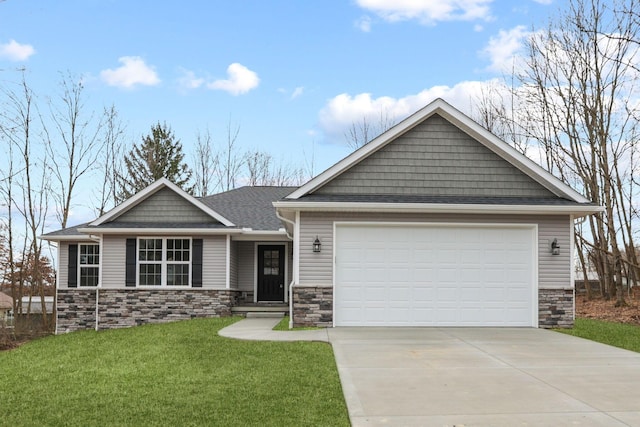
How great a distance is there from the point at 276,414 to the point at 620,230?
20.2 meters

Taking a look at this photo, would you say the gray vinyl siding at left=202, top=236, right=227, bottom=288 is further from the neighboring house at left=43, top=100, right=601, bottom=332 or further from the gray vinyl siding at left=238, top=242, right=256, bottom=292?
the neighboring house at left=43, top=100, right=601, bottom=332

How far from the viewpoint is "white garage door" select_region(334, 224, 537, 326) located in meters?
12.9

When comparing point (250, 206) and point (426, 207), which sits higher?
point (250, 206)

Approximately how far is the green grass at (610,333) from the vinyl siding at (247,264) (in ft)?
31.1

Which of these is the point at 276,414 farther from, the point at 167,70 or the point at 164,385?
the point at 167,70

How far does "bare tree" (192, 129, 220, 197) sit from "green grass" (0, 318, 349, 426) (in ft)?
82.3

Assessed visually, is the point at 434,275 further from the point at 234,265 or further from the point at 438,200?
the point at 234,265

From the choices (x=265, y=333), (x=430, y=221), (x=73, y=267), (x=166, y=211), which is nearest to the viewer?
(x=265, y=333)

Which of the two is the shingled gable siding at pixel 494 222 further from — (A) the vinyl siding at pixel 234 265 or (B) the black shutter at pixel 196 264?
(A) the vinyl siding at pixel 234 265

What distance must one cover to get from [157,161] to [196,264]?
21.7 m

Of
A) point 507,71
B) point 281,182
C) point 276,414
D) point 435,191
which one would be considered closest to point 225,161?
point 281,182

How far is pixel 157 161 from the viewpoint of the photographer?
37.3m

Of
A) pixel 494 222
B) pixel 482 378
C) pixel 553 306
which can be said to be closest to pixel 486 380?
pixel 482 378

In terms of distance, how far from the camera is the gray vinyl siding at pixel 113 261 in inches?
675
